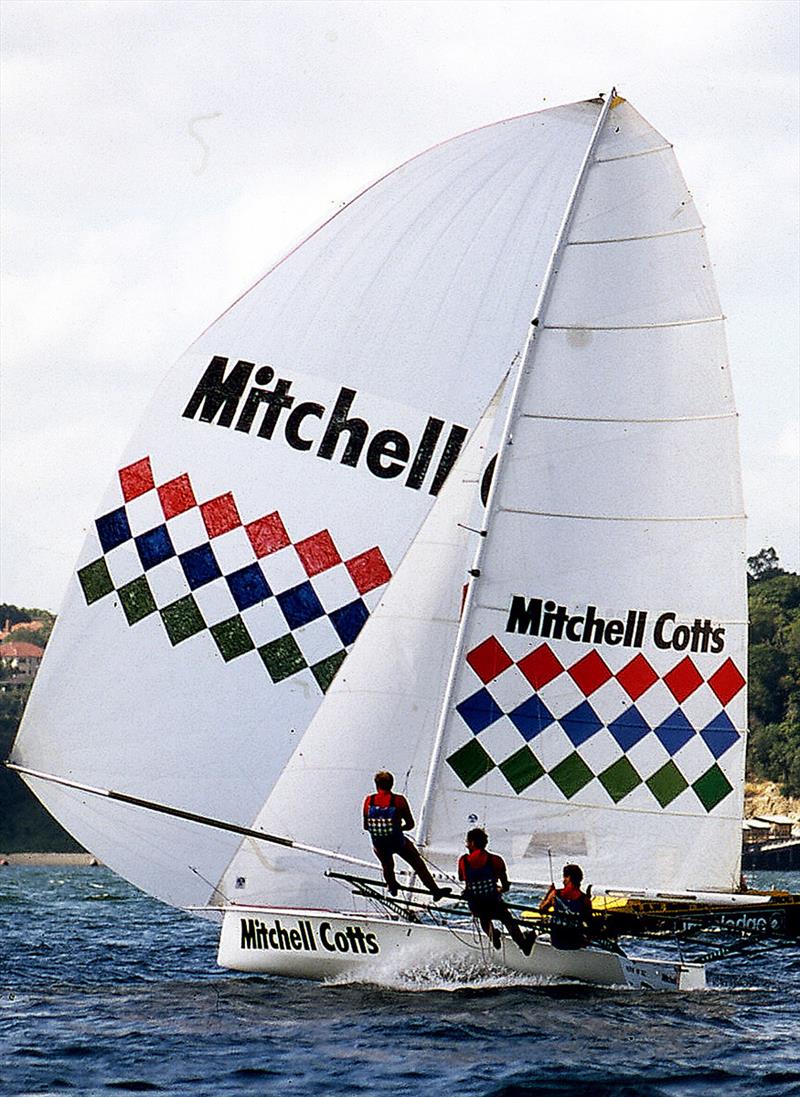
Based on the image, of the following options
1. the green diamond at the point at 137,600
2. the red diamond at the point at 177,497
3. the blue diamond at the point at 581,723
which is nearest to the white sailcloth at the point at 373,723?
the blue diamond at the point at 581,723

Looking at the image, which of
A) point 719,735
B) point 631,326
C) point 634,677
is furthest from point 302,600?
point 719,735

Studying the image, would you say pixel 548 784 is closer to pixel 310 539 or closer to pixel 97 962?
pixel 310 539

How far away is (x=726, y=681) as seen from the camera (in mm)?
18516

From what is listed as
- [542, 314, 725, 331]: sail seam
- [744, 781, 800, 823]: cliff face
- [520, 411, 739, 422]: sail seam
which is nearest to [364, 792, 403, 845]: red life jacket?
[520, 411, 739, 422]: sail seam

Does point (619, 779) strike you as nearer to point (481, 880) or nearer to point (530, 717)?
point (530, 717)

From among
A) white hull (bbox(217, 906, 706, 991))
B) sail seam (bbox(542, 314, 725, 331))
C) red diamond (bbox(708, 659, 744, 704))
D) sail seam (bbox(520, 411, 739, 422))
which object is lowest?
white hull (bbox(217, 906, 706, 991))

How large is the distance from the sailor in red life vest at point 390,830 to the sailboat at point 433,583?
369mm

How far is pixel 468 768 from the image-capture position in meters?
17.7

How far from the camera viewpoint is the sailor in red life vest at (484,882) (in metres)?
16.9

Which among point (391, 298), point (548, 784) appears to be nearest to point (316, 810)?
point (548, 784)

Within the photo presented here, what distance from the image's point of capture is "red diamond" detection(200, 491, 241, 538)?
18531 millimetres

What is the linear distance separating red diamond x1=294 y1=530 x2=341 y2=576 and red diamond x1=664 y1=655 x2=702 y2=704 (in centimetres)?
330

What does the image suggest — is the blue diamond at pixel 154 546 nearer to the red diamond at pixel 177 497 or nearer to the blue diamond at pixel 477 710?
the red diamond at pixel 177 497

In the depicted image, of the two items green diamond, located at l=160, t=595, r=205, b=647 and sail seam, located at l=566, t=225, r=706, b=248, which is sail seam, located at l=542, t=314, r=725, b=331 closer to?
sail seam, located at l=566, t=225, r=706, b=248
